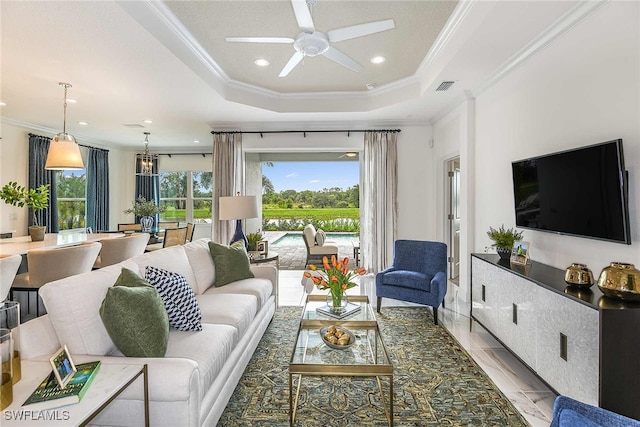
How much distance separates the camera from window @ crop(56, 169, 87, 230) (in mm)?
6984

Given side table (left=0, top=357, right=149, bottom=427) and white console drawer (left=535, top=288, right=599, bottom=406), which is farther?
white console drawer (left=535, top=288, right=599, bottom=406)

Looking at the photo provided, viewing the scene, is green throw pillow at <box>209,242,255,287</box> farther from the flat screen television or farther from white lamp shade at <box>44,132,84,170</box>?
the flat screen television

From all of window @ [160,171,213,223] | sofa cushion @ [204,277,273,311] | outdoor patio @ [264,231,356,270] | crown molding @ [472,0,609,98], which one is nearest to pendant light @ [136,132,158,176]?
window @ [160,171,213,223]

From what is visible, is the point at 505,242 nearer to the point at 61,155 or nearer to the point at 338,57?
the point at 338,57

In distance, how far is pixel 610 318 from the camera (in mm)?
1738

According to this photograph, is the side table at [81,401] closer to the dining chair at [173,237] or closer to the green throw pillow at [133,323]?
the green throw pillow at [133,323]

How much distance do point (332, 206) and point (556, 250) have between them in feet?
29.4

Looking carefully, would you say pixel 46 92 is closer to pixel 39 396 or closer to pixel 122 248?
pixel 122 248

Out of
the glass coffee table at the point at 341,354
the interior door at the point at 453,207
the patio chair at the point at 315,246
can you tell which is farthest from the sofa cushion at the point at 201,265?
the interior door at the point at 453,207

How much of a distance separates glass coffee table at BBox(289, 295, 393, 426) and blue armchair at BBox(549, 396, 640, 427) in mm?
949

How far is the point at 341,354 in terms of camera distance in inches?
86.0

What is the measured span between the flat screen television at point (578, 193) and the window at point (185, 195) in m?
7.31

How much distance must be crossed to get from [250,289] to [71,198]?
20.0 feet

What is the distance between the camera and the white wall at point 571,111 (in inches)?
84.7
